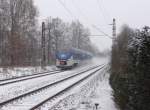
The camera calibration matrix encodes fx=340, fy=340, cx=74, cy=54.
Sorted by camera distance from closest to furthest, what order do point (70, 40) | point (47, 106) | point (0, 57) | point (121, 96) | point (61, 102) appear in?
point (121, 96), point (47, 106), point (61, 102), point (0, 57), point (70, 40)

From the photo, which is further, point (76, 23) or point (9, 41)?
point (76, 23)

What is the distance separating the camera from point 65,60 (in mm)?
49062

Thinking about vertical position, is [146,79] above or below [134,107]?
above

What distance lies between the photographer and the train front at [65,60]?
49000mm

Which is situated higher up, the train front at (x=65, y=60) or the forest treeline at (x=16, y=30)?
the forest treeline at (x=16, y=30)

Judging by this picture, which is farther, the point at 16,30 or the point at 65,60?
the point at 16,30

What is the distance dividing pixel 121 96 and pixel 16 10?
1951 inches

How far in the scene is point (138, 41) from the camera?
7.91 metres

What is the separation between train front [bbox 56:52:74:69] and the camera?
49.0m

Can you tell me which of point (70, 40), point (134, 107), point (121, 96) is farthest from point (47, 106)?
point (70, 40)

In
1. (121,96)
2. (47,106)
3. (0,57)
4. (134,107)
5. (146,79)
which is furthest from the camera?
(0,57)

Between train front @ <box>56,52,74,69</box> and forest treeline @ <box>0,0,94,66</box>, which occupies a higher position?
forest treeline @ <box>0,0,94,66</box>

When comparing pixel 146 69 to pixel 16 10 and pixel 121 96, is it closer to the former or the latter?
pixel 121 96

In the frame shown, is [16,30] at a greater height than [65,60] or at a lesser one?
greater
